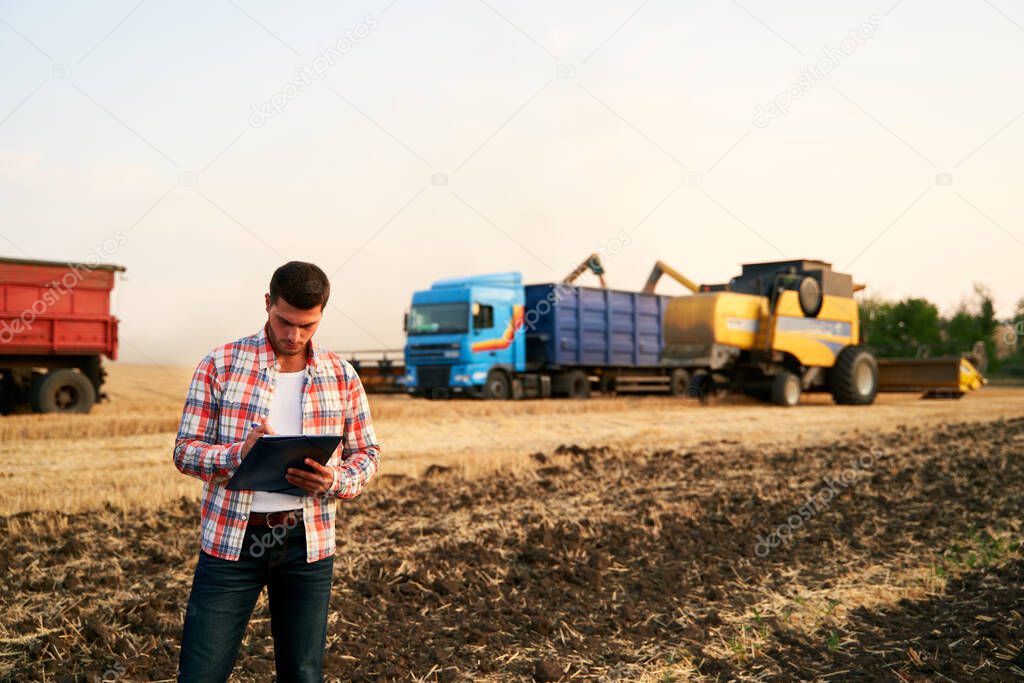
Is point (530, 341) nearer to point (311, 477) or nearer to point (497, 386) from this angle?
point (497, 386)

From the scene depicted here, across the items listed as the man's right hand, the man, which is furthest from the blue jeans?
the man's right hand

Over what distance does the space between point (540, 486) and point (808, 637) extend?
438cm

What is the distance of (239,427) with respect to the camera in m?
2.89

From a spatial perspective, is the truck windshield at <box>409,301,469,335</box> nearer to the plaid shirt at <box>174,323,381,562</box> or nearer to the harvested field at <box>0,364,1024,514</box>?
the harvested field at <box>0,364,1024,514</box>

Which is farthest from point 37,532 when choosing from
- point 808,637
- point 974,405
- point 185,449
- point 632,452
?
point 974,405

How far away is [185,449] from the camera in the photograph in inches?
110

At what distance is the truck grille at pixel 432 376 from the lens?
2034cm

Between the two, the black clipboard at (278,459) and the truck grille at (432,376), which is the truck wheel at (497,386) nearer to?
the truck grille at (432,376)

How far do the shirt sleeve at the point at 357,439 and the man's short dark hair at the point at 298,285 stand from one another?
31cm

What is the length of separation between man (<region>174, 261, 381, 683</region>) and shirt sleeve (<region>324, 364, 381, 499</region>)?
0.04 ft

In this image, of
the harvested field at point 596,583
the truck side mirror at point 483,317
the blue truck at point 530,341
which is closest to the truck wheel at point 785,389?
the blue truck at point 530,341

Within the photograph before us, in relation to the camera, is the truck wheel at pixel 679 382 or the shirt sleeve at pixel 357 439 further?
the truck wheel at pixel 679 382

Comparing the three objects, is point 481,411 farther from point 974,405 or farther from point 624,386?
point 974,405

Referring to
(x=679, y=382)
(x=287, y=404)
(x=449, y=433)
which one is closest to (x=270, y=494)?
(x=287, y=404)
